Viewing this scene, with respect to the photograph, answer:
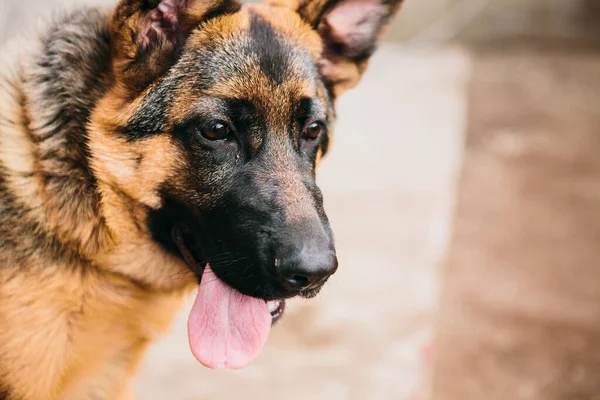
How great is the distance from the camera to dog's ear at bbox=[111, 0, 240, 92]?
8.79 ft

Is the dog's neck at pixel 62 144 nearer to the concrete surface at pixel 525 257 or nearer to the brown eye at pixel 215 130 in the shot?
→ the brown eye at pixel 215 130

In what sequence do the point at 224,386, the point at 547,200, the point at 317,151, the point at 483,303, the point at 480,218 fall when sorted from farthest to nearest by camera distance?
the point at 547,200 → the point at 480,218 → the point at 483,303 → the point at 224,386 → the point at 317,151

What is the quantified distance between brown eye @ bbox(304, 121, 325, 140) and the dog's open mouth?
628 millimetres

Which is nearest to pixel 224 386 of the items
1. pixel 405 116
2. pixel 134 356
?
pixel 134 356

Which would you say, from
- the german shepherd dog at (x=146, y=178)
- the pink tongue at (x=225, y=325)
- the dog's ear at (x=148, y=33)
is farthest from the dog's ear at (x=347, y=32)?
the pink tongue at (x=225, y=325)

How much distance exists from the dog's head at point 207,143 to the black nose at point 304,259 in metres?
0.01

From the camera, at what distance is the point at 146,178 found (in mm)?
2699

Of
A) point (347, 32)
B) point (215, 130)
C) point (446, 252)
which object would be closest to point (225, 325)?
point (215, 130)

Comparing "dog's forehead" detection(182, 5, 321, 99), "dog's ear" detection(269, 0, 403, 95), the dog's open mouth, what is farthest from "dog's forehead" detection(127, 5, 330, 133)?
the dog's open mouth

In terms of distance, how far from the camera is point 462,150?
7824mm

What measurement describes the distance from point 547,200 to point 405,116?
2.30m

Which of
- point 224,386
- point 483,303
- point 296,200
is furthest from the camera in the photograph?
point 483,303

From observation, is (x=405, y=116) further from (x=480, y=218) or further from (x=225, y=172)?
(x=225, y=172)

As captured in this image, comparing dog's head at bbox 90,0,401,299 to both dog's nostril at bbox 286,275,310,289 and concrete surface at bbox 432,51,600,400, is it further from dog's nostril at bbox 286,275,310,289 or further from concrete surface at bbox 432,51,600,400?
concrete surface at bbox 432,51,600,400
